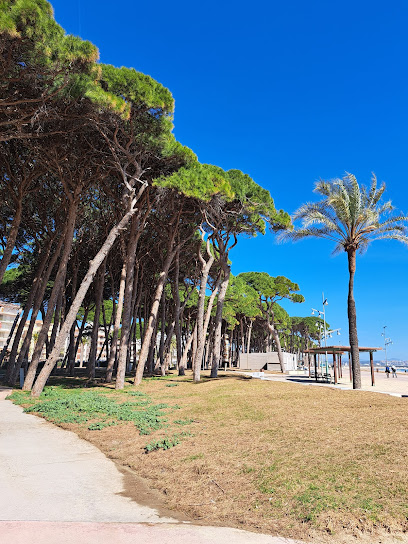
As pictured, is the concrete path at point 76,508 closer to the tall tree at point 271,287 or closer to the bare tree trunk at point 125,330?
the bare tree trunk at point 125,330

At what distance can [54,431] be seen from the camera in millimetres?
9086

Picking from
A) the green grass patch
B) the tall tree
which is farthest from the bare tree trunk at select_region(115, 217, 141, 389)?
the tall tree

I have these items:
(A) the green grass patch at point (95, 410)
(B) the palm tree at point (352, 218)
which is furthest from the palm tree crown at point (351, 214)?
(A) the green grass patch at point (95, 410)

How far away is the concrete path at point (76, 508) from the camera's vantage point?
3.81 m

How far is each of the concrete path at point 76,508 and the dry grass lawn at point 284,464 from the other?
0.46 meters

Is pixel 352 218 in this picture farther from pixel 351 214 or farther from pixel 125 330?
pixel 125 330

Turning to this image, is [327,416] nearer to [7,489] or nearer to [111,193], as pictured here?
[7,489]

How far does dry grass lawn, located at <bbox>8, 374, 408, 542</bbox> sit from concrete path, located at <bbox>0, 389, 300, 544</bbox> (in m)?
0.46

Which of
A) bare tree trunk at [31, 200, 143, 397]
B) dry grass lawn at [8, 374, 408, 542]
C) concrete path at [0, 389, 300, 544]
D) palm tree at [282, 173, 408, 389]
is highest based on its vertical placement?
palm tree at [282, 173, 408, 389]

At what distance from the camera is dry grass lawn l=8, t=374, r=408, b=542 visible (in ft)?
14.8

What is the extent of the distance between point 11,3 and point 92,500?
11.8 m

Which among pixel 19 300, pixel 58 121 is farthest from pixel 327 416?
pixel 19 300

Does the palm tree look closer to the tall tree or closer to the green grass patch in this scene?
the green grass patch

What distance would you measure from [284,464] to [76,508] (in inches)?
131
